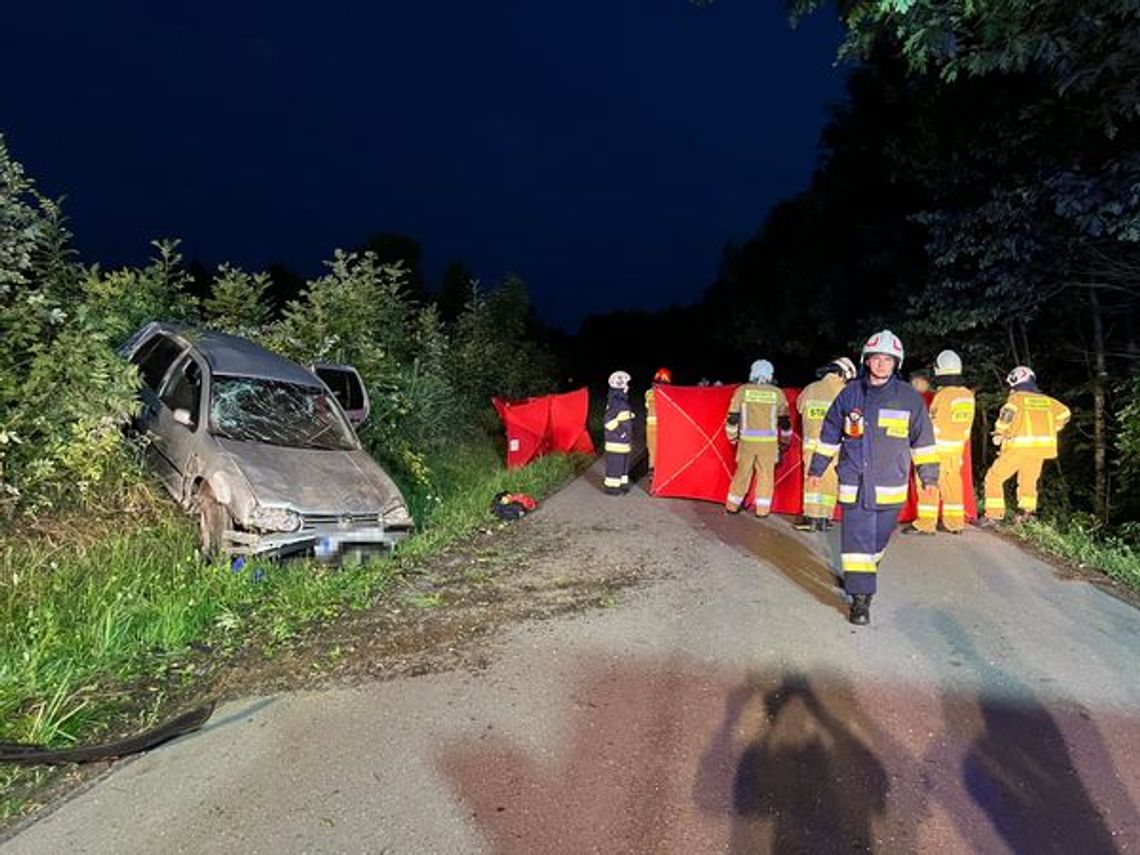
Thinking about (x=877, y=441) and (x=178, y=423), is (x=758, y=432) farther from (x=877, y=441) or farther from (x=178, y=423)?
(x=178, y=423)

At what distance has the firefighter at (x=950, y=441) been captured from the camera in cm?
905

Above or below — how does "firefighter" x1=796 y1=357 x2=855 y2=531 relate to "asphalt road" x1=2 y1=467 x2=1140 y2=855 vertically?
above

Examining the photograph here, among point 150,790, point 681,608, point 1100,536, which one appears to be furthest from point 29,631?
point 1100,536

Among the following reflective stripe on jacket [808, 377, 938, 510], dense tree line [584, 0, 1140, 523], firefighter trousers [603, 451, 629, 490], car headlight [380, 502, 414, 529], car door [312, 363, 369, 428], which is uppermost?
dense tree line [584, 0, 1140, 523]

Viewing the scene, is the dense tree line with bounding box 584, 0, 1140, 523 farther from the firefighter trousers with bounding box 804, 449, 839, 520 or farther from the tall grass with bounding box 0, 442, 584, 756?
the tall grass with bounding box 0, 442, 584, 756

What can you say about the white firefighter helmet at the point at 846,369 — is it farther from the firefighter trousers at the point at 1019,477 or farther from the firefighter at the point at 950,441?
the firefighter trousers at the point at 1019,477

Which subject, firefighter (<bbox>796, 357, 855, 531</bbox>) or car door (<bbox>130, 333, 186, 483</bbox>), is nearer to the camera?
car door (<bbox>130, 333, 186, 483</bbox>)

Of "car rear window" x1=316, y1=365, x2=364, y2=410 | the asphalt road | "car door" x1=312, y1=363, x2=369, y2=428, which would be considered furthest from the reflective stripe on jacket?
"car rear window" x1=316, y1=365, x2=364, y2=410

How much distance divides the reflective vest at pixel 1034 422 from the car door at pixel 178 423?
8.23 m

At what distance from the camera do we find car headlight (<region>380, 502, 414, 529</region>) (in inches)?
282

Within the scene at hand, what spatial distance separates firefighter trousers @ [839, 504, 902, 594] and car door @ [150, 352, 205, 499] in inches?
204

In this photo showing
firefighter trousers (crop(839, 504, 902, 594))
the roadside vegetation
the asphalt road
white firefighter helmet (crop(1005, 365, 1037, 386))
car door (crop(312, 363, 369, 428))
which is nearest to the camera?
the asphalt road

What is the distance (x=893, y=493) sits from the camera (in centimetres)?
576

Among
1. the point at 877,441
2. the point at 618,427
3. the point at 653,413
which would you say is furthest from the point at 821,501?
the point at 653,413
